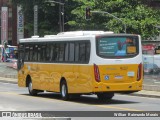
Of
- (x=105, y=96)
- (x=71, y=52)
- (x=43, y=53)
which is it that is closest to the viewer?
(x=71, y=52)

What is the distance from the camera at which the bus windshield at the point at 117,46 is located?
21.5 meters

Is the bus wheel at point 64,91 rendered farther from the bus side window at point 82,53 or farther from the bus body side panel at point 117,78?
the bus body side panel at point 117,78

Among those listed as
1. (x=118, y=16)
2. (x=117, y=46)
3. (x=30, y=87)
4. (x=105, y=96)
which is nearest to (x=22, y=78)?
(x=30, y=87)

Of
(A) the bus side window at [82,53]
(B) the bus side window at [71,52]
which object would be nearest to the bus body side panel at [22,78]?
(B) the bus side window at [71,52]

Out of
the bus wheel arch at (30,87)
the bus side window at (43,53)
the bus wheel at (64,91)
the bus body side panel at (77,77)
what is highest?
the bus side window at (43,53)

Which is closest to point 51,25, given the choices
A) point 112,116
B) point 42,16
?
point 42,16

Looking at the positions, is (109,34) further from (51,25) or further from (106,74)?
(51,25)

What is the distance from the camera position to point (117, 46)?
2175cm

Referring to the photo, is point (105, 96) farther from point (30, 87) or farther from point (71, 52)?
point (30, 87)

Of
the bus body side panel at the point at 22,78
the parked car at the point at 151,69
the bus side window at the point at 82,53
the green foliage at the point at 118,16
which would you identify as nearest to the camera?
the bus side window at the point at 82,53

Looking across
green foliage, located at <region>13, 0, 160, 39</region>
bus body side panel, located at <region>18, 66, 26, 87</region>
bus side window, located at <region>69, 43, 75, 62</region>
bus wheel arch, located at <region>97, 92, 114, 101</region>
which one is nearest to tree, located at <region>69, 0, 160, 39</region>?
green foliage, located at <region>13, 0, 160, 39</region>

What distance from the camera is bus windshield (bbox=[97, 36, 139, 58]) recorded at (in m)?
21.5

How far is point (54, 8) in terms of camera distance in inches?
3155

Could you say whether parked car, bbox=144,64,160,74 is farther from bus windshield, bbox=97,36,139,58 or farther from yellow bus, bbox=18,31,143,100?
bus windshield, bbox=97,36,139,58
